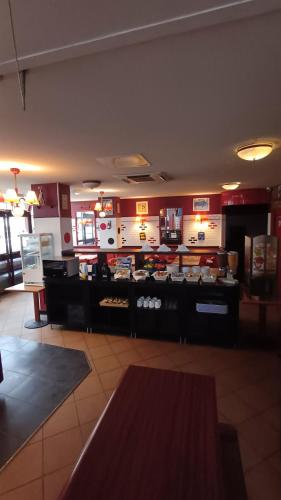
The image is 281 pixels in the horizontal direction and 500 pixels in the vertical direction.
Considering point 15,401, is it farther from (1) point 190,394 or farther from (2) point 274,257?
(2) point 274,257

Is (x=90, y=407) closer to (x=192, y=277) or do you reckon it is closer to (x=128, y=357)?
(x=128, y=357)

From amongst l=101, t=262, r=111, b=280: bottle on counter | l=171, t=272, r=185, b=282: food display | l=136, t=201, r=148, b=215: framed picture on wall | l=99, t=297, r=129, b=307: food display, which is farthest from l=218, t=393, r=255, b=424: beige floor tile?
l=136, t=201, r=148, b=215: framed picture on wall

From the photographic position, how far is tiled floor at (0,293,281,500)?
1630 millimetres

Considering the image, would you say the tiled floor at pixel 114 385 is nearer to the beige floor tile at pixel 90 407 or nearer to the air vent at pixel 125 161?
the beige floor tile at pixel 90 407

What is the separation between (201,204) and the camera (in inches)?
283

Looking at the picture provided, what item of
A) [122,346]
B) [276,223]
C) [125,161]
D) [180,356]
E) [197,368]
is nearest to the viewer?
[197,368]

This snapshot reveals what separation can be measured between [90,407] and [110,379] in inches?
17.2

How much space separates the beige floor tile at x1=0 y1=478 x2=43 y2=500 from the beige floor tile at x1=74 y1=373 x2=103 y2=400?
2.63 feet

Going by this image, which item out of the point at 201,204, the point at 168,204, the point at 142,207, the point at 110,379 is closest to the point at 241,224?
the point at 201,204

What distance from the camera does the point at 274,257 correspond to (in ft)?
10.2

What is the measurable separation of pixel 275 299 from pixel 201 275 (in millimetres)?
935

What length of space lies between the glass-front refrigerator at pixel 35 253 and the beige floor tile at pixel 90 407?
2382 millimetres

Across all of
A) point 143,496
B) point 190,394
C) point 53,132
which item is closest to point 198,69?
point 53,132

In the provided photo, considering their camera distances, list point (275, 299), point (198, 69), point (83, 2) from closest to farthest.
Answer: point (83, 2) → point (198, 69) → point (275, 299)
